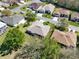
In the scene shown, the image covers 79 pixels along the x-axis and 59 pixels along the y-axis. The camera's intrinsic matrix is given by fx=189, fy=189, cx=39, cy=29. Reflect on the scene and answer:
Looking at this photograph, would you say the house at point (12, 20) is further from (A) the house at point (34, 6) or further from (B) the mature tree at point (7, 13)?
(A) the house at point (34, 6)

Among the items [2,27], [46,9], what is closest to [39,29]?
[2,27]

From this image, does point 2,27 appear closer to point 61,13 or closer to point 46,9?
point 46,9

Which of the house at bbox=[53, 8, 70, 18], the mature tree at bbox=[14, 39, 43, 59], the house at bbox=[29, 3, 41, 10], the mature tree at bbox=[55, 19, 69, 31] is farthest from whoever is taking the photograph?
the house at bbox=[29, 3, 41, 10]

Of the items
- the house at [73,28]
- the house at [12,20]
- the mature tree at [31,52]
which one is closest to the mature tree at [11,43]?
the mature tree at [31,52]

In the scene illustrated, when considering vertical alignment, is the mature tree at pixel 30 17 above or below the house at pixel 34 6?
below

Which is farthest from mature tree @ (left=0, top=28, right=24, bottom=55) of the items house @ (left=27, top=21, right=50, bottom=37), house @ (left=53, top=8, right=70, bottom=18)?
house @ (left=53, top=8, right=70, bottom=18)

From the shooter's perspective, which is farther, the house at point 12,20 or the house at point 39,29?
the house at point 12,20

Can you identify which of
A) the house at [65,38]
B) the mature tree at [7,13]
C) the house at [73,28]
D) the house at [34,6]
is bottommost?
Result: the house at [73,28]

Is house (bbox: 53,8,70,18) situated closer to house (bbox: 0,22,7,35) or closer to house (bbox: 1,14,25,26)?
house (bbox: 1,14,25,26)

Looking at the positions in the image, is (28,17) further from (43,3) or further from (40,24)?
(43,3)

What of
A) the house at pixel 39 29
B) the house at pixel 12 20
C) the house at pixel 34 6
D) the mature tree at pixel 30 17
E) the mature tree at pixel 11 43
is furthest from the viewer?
the house at pixel 34 6
